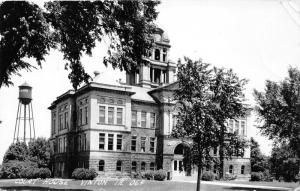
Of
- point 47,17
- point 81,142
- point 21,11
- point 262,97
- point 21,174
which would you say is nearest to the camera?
point 21,11

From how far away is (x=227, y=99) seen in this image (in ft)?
80.2

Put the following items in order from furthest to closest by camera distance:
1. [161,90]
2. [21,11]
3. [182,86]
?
[161,90]
[182,86]
[21,11]

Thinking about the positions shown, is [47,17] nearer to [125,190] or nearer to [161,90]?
[125,190]

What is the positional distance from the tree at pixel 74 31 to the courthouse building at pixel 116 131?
26739 millimetres

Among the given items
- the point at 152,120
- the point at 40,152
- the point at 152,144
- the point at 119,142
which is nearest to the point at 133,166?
the point at 119,142

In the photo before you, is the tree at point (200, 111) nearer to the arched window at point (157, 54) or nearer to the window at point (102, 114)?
the window at point (102, 114)

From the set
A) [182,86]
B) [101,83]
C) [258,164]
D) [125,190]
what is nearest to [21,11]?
[182,86]

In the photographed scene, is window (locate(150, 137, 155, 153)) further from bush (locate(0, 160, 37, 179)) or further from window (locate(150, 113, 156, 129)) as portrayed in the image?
bush (locate(0, 160, 37, 179))

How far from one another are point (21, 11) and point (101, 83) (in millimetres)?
31014

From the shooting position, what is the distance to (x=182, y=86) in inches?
999

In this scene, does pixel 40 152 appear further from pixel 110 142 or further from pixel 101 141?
pixel 110 142

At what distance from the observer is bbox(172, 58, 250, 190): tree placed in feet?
78.7

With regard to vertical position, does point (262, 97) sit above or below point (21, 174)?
above

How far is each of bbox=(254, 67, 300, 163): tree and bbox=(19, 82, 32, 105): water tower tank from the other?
3112cm
